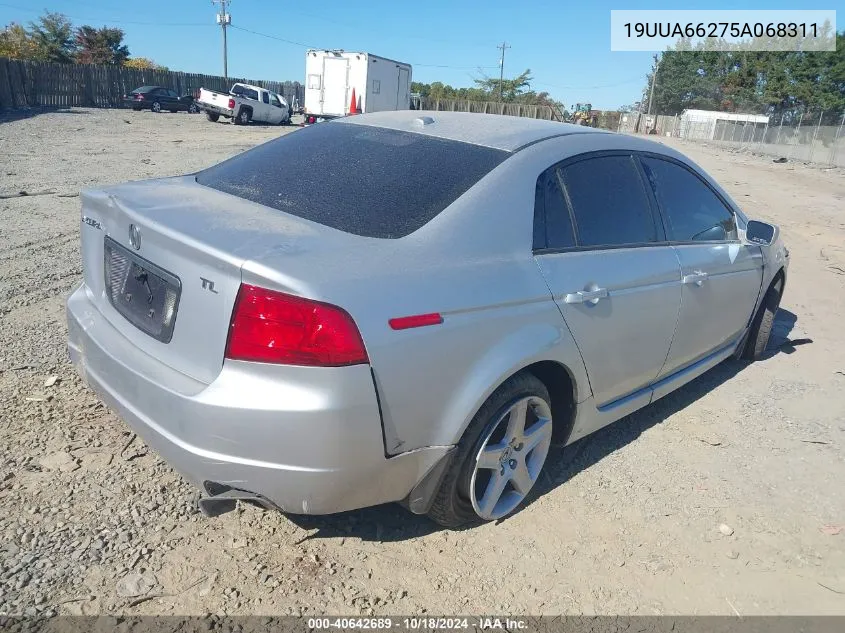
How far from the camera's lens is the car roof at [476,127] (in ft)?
10.1

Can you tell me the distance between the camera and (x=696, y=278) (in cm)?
365

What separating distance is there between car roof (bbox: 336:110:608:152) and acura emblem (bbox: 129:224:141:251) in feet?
4.65

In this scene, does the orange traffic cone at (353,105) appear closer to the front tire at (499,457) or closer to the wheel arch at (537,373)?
the wheel arch at (537,373)

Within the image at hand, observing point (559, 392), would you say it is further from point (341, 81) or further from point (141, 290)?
point (341, 81)

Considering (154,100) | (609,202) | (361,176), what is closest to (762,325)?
(609,202)

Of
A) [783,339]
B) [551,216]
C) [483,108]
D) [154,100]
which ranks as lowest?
[783,339]

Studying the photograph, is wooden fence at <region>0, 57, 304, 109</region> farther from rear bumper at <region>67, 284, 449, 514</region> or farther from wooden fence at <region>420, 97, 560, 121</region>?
rear bumper at <region>67, 284, 449, 514</region>

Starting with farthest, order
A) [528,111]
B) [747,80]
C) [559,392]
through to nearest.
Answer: [747,80] < [528,111] < [559,392]

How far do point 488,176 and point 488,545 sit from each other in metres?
1.57

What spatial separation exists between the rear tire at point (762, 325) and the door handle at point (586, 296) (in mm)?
2472

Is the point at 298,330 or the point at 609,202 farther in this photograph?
the point at 609,202

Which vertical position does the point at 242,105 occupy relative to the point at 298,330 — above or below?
above

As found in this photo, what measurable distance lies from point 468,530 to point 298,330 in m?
1.34

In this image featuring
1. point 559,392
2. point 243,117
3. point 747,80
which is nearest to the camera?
point 559,392
